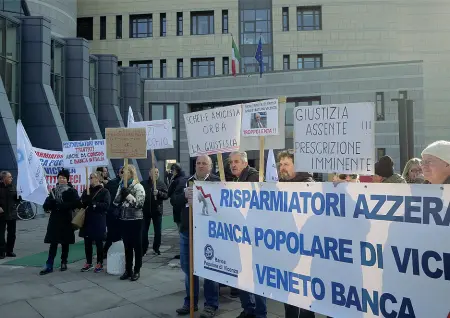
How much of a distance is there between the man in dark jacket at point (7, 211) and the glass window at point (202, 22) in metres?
33.3

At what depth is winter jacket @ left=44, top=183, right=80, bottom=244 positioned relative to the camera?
7.69m

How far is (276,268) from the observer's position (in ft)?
13.3

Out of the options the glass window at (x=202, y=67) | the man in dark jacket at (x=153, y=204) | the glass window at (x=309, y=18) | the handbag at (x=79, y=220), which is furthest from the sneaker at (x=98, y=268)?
the glass window at (x=309, y=18)

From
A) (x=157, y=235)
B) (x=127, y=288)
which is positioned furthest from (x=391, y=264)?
(x=157, y=235)

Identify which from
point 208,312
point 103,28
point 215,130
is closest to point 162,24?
point 103,28

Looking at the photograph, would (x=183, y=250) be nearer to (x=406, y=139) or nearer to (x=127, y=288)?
(x=127, y=288)

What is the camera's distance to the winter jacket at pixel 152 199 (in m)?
9.05

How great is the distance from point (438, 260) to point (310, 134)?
155cm

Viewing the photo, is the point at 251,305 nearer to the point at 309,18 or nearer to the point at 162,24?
the point at 309,18

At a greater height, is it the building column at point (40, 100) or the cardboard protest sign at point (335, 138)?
the building column at point (40, 100)

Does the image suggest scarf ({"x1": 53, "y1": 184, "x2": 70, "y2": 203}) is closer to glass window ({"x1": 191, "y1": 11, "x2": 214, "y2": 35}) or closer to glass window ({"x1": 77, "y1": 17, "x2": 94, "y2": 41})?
glass window ({"x1": 191, "y1": 11, "x2": 214, "y2": 35})

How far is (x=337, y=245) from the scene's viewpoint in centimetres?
351

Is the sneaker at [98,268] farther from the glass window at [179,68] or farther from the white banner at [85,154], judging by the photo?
the glass window at [179,68]

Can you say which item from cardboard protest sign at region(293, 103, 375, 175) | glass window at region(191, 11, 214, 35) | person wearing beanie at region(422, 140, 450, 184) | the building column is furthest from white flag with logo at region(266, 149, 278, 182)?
glass window at region(191, 11, 214, 35)
